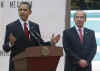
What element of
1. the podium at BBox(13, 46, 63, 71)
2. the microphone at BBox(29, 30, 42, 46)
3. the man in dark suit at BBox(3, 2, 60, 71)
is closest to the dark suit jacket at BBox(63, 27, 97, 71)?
the man in dark suit at BBox(3, 2, 60, 71)

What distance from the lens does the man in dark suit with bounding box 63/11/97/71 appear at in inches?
182

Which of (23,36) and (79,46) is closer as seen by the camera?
(23,36)

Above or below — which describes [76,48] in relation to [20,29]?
below

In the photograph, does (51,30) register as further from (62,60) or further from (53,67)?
(53,67)

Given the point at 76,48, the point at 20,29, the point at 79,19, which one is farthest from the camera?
the point at 79,19

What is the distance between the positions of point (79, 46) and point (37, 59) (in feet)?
4.58

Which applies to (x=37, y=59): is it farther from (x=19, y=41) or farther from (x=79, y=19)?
(x=79, y=19)

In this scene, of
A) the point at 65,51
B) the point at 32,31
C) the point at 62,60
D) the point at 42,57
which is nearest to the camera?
the point at 42,57

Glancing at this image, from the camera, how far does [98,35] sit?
5.16 m

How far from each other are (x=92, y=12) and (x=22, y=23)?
1455 millimetres

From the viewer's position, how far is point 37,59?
337cm

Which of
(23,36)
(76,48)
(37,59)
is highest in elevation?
(23,36)

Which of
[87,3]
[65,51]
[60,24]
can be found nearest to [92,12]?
[87,3]

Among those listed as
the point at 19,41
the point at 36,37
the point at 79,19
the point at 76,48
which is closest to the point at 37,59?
the point at 36,37
